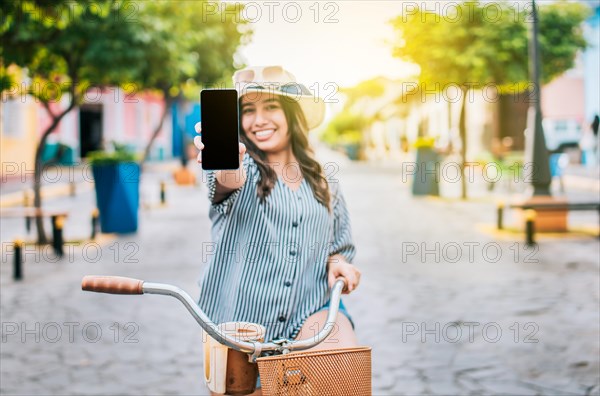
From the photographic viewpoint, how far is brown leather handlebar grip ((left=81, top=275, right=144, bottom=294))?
2131 mm

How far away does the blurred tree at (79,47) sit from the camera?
30.0ft

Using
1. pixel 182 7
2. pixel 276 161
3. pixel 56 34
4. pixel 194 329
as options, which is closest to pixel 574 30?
pixel 182 7

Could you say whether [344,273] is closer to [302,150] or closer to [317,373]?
[302,150]

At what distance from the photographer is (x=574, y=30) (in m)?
20.9

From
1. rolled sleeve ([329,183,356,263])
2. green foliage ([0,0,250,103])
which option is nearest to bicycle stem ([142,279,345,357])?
rolled sleeve ([329,183,356,263])

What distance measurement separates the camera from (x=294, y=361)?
77.9 inches

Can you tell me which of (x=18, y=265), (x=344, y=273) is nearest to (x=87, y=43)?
(x=18, y=265)

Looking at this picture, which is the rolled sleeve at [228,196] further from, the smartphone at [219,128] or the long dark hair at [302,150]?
the smartphone at [219,128]

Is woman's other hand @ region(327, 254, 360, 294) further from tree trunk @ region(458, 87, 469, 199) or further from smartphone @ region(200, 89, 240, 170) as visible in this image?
tree trunk @ region(458, 87, 469, 199)

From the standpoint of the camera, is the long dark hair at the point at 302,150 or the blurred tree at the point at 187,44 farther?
the blurred tree at the point at 187,44

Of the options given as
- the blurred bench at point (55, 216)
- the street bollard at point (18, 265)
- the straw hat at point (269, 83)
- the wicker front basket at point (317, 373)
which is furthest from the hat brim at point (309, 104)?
the blurred bench at point (55, 216)

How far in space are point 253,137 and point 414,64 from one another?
16806 millimetres

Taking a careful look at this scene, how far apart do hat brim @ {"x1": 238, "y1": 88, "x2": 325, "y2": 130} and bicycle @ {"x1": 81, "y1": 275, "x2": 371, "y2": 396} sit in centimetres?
85

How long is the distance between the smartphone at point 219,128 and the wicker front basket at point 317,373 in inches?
19.3
